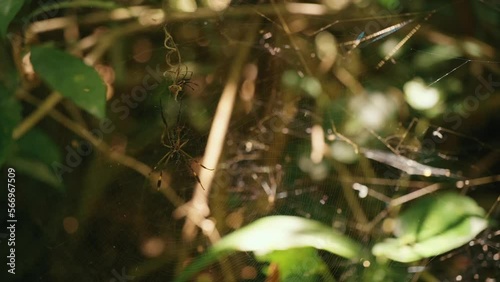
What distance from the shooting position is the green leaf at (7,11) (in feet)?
2.61

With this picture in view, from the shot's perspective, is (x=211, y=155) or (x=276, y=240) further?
(x=211, y=155)

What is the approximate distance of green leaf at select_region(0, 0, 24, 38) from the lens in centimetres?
80

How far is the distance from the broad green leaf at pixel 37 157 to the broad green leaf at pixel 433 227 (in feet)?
1.69

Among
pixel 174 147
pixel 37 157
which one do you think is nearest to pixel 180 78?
pixel 174 147

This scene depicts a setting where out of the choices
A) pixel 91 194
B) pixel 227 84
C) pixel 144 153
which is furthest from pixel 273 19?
pixel 91 194

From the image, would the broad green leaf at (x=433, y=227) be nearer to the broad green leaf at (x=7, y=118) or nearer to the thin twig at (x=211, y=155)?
the thin twig at (x=211, y=155)

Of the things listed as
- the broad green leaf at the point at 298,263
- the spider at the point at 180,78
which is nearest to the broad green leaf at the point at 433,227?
the broad green leaf at the point at 298,263

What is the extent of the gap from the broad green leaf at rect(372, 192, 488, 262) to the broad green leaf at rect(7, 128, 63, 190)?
0.52 m

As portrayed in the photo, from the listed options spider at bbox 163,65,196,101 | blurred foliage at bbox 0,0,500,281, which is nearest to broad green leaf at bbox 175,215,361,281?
blurred foliage at bbox 0,0,500,281

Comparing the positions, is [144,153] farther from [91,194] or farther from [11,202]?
[11,202]

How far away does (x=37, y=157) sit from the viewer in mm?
908

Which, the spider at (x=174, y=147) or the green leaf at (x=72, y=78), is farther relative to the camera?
the spider at (x=174, y=147)

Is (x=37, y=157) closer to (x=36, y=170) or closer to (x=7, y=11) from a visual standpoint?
(x=36, y=170)

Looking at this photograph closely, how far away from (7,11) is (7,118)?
15 cm
